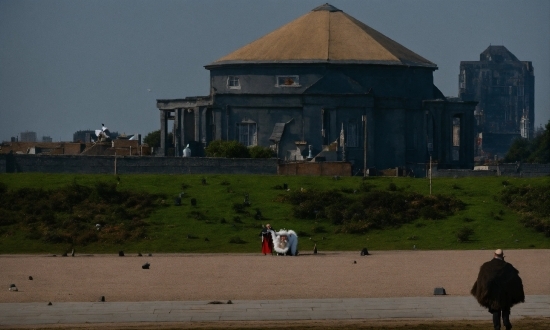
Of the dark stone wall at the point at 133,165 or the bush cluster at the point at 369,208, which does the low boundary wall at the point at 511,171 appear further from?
the bush cluster at the point at 369,208

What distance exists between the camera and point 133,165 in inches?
3401

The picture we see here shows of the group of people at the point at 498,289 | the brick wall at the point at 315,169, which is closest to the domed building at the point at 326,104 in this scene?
the brick wall at the point at 315,169

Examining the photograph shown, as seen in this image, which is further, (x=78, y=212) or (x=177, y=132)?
(x=177, y=132)

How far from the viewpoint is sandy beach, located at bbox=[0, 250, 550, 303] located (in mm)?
40884

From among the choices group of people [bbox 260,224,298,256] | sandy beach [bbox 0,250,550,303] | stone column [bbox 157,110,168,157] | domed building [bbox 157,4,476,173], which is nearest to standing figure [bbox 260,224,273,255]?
group of people [bbox 260,224,298,256]

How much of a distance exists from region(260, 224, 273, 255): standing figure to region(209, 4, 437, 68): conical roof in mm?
54512

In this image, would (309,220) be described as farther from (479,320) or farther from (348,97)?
(348,97)

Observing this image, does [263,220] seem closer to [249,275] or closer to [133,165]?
[249,275]

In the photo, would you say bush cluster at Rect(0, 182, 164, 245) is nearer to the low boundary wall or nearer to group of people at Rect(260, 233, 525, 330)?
the low boundary wall

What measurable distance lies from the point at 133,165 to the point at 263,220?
70.3 ft

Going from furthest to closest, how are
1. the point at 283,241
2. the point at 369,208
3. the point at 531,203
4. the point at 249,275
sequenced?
the point at 531,203, the point at 369,208, the point at 283,241, the point at 249,275

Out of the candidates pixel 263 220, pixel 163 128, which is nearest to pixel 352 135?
pixel 163 128

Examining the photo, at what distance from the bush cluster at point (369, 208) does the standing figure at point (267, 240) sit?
9442mm

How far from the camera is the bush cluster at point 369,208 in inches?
2606
